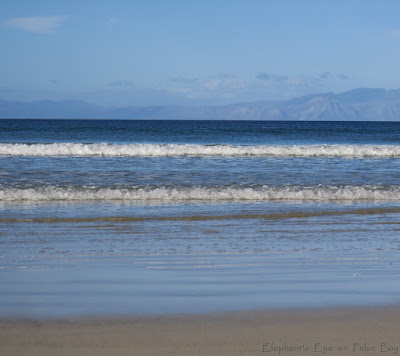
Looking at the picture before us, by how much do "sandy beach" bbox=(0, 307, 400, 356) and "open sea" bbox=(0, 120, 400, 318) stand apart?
9.2 inches

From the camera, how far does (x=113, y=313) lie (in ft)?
14.9

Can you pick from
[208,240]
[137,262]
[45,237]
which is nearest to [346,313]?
[137,262]

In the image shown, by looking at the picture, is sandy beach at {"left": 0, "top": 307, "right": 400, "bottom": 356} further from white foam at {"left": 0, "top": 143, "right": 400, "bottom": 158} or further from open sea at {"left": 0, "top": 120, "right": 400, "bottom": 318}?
white foam at {"left": 0, "top": 143, "right": 400, "bottom": 158}

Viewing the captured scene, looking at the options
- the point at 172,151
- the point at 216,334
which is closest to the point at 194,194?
the point at 216,334

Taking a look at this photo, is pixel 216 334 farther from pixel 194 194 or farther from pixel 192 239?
pixel 194 194

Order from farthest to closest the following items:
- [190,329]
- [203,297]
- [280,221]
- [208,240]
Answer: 1. [280,221]
2. [208,240]
3. [203,297]
4. [190,329]

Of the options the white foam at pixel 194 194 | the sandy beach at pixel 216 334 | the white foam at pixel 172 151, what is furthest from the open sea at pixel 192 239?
the white foam at pixel 172 151

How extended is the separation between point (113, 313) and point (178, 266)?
176cm

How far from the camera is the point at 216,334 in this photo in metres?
4.14

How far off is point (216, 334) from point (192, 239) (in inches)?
146

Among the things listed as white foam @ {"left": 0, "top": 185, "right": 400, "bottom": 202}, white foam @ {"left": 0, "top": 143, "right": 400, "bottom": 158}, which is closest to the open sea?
white foam @ {"left": 0, "top": 185, "right": 400, "bottom": 202}

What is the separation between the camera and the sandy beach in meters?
3.89

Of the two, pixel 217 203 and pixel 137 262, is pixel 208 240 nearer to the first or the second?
A: pixel 137 262

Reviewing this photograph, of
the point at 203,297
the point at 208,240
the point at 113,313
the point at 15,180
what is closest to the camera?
the point at 113,313
